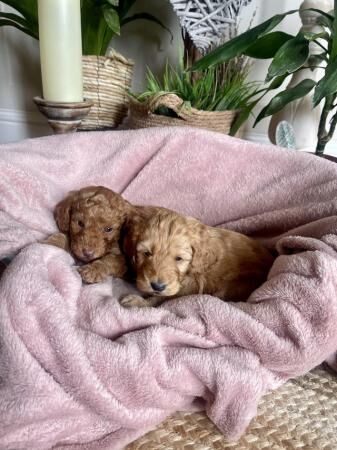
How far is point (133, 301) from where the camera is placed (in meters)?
1.12

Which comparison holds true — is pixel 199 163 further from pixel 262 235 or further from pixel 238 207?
pixel 262 235

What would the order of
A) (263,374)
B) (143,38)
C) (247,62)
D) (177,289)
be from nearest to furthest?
(263,374) < (177,289) < (247,62) < (143,38)

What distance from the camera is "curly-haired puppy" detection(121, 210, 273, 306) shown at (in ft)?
3.53

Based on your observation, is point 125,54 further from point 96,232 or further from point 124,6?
point 96,232

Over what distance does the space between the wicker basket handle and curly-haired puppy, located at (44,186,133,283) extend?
2.01ft

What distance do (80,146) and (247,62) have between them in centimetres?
109

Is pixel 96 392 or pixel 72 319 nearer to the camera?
pixel 96 392

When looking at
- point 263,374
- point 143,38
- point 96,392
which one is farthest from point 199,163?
point 143,38

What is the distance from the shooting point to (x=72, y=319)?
0.96 m

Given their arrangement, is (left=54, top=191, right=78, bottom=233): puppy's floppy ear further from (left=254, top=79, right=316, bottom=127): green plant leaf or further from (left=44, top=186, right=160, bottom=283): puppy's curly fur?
(left=254, top=79, right=316, bottom=127): green plant leaf

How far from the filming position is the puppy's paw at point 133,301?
1108mm

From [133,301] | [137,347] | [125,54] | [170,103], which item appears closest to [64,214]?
[133,301]

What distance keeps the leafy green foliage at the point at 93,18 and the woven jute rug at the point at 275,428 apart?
5.39 ft

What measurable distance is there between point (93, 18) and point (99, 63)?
10.1 inches
